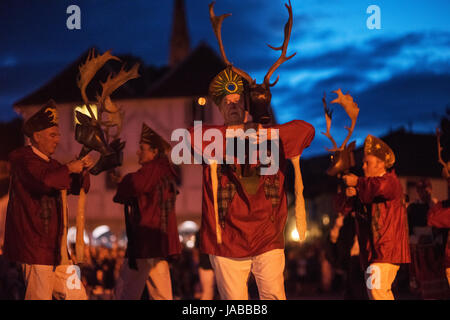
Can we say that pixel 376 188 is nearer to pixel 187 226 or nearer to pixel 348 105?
pixel 348 105

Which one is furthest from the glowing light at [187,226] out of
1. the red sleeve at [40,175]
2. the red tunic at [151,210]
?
the red sleeve at [40,175]

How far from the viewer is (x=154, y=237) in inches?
308

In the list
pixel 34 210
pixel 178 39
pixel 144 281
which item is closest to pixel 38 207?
pixel 34 210

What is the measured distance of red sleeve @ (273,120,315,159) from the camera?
611 centimetres

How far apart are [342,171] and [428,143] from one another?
109 ft

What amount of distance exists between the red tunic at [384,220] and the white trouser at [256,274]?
163 cm

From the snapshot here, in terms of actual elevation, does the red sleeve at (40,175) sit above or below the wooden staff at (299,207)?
above

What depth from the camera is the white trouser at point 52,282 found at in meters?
6.34

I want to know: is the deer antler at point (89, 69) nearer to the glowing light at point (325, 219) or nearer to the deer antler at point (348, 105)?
the deer antler at point (348, 105)

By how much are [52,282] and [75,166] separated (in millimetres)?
1050

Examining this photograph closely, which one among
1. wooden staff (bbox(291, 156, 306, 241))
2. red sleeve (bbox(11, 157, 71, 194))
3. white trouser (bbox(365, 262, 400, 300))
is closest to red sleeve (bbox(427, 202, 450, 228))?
white trouser (bbox(365, 262, 400, 300))

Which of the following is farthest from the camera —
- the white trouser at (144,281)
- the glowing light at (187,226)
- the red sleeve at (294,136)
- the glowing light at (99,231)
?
the glowing light at (99,231)

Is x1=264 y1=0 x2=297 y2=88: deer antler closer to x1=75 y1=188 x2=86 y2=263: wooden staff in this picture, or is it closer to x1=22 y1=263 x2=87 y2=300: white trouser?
x1=75 y1=188 x2=86 y2=263: wooden staff

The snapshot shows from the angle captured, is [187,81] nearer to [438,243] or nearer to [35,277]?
[438,243]
